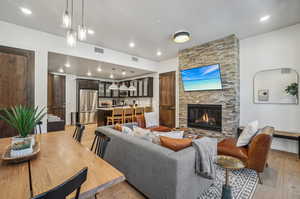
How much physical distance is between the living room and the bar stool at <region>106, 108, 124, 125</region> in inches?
1.7

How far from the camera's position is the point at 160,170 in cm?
153

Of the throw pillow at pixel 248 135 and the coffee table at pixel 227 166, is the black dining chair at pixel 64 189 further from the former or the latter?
the throw pillow at pixel 248 135

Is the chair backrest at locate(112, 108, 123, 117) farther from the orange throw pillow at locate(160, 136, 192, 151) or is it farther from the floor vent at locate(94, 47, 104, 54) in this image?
the orange throw pillow at locate(160, 136, 192, 151)

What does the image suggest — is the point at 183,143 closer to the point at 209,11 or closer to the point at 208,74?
the point at 209,11

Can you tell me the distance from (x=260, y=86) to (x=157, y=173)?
3.92 m

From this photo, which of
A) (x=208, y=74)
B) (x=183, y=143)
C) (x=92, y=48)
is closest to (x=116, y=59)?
(x=92, y=48)

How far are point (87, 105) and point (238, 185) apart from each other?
721 centimetres

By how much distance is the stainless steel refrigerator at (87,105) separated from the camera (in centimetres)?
709

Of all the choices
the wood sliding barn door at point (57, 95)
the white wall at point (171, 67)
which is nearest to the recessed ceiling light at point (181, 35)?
the white wall at point (171, 67)

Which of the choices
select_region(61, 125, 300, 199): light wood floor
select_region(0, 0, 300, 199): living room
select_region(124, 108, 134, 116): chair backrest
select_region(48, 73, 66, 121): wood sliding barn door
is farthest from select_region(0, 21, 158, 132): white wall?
select_region(48, 73, 66, 121): wood sliding barn door

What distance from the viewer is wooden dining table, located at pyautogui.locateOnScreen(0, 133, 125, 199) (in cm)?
84

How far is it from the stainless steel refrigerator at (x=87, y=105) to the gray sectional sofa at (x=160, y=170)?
19.5 feet

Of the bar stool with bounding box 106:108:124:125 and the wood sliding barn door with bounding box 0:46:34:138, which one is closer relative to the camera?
the wood sliding barn door with bounding box 0:46:34:138

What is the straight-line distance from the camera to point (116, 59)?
479 centimetres
